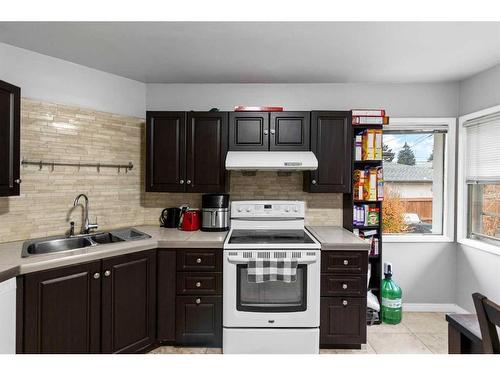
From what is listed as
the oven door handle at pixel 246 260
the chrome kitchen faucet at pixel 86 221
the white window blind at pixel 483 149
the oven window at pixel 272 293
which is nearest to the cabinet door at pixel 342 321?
the oven window at pixel 272 293

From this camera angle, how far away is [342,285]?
2443 mm

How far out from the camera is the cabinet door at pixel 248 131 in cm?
283

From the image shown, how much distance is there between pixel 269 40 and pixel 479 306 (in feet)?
6.23

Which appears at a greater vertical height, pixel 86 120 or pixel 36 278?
pixel 86 120

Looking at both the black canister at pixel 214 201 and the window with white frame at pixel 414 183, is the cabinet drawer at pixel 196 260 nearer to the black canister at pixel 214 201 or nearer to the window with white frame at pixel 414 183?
the black canister at pixel 214 201

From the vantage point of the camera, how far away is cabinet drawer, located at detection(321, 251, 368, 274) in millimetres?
2443

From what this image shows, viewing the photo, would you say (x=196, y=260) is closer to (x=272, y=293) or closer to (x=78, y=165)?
(x=272, y=293)

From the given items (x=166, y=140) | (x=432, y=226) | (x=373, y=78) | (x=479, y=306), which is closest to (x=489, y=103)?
(x=373, y=78)

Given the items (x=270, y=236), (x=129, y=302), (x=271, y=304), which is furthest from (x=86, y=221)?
(x=271, y=304)

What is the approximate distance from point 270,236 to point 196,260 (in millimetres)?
666

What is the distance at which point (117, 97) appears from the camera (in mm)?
2945

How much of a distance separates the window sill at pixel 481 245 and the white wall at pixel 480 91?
121 centimetres

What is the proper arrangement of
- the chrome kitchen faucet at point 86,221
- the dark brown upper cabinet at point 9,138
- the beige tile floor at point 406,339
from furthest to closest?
the chrome kitchen faucet at point 86,221 → the beige tile floor at point 406,339 → the dark brown upper cabinet at point 9,138
